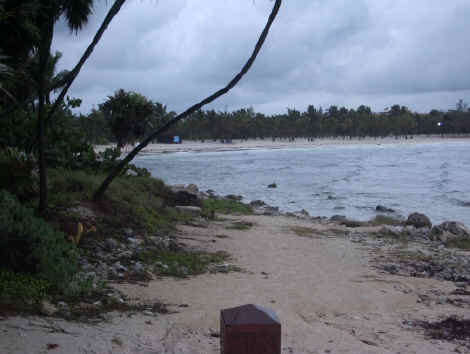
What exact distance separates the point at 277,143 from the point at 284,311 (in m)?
121

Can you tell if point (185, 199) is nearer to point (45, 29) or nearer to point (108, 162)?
point (108, 162)

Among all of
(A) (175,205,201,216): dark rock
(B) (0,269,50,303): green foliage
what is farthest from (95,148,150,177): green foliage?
(B) (0,269,50,303): green foliage

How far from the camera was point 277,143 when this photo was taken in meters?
126

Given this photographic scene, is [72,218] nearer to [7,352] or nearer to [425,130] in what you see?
[7,352]

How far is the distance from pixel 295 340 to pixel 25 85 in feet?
33.4

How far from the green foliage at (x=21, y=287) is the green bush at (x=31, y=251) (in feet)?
0.41

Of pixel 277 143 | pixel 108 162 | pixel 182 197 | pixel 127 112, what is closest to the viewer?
pixel 108 162

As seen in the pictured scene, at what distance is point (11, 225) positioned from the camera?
5.95 m

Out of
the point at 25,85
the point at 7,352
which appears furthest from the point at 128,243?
the point at 25,85

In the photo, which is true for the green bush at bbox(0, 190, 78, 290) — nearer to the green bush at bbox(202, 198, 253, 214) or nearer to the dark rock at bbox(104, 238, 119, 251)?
the dark rock at bbox(104, 238, 119, 251)

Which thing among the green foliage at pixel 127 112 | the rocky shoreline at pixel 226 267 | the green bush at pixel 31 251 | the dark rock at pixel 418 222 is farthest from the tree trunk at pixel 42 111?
the green foliage at pixel 127 112

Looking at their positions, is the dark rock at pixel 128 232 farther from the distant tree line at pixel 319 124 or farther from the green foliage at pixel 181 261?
the distant tree line at pixel 319 124

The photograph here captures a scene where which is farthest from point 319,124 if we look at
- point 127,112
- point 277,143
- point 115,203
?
point 115,203

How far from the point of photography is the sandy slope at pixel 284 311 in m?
4.61
